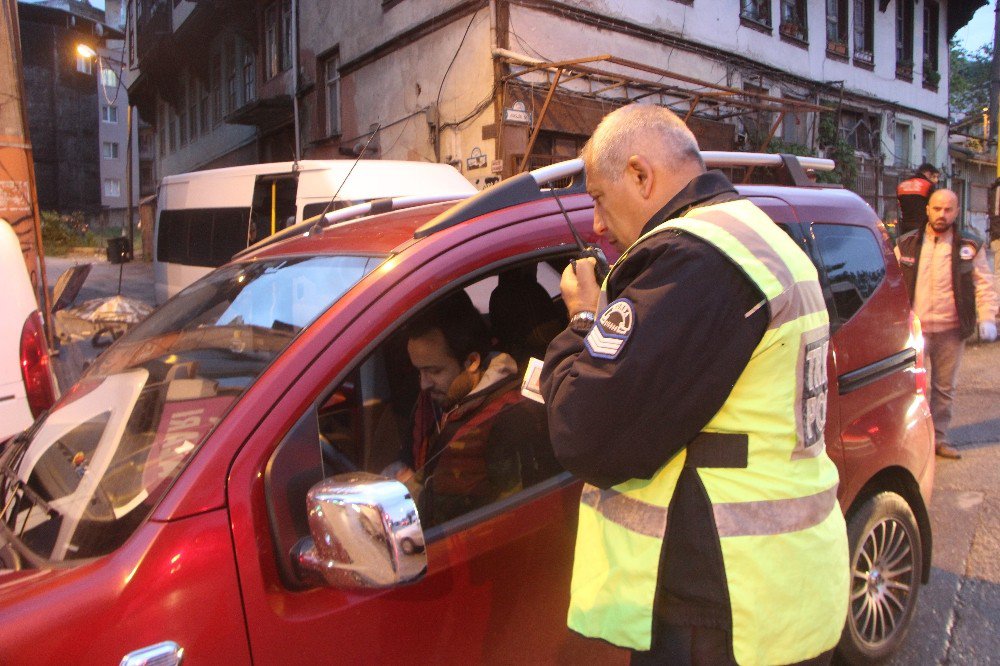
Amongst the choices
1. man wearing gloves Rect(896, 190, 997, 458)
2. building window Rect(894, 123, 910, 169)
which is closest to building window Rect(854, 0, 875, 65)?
building window Rect(894, 123, 910, 169)

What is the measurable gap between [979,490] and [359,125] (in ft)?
41.9

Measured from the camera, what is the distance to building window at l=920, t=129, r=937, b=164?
73.8ft

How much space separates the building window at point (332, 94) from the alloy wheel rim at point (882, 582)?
15223mm

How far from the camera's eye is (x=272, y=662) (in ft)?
5.04

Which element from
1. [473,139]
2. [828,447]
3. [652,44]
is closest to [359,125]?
[473,139]

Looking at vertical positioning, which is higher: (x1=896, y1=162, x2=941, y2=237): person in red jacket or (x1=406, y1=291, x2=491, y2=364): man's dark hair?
(x1=896, y1=162, x2=941, y2=237): person in red jacket

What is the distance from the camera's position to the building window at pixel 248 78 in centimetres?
2147

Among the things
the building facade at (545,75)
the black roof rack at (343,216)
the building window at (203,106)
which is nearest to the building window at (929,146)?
the building facade at (545,75)

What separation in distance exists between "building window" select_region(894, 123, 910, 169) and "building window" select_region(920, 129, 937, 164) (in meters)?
1.34

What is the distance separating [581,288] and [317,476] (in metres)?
0.69

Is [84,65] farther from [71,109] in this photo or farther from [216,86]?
[216,86]

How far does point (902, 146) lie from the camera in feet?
70.2

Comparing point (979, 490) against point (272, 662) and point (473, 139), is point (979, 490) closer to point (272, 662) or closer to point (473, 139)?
point (272, 662)

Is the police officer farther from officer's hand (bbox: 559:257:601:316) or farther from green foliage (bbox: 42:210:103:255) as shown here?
green foliage (bbox: 42:210:103:255)
